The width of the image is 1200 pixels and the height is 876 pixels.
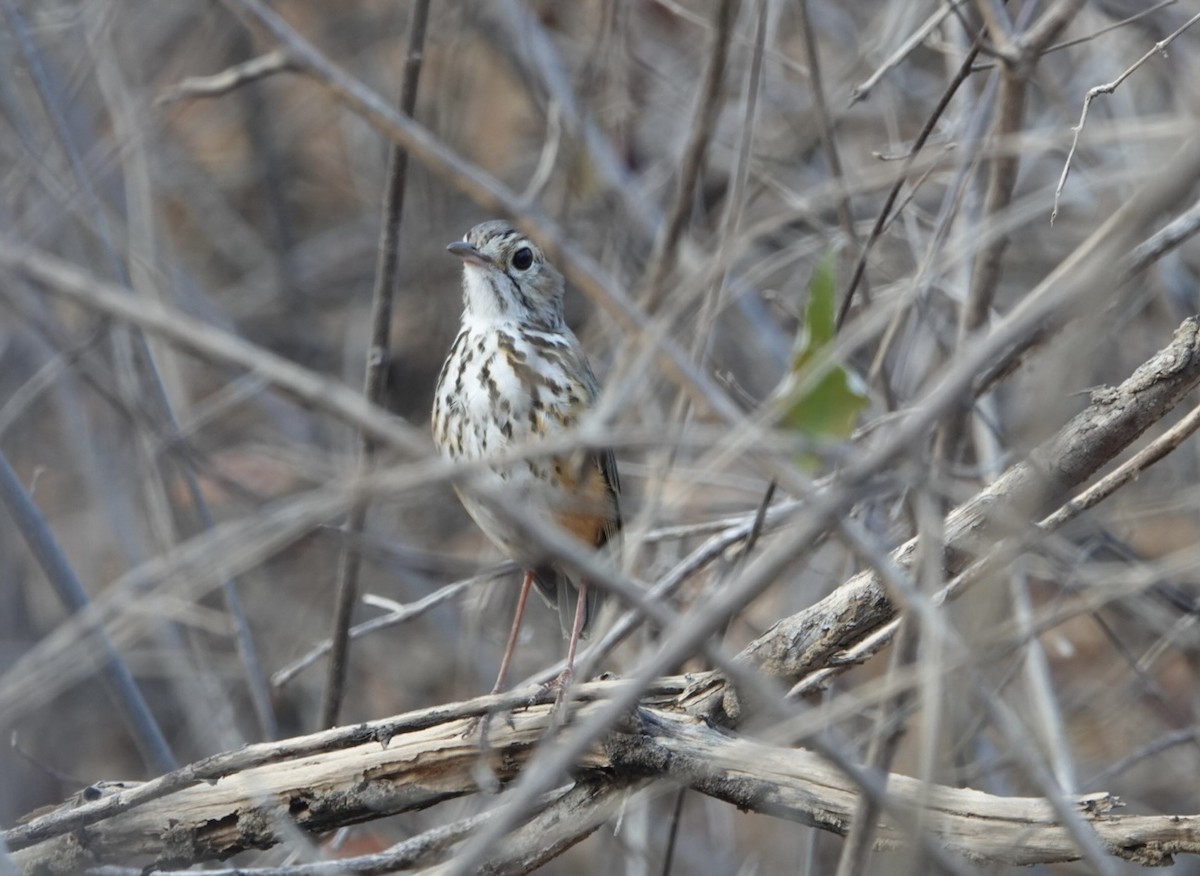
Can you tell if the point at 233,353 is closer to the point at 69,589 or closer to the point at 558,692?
the point at 558,692

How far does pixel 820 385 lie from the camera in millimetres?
2670

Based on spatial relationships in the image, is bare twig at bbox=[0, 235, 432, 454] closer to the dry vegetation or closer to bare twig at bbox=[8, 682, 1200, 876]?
the dry vegetation

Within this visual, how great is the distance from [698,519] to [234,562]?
173 inches

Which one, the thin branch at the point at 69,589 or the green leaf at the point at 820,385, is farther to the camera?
the thin branch at the point at 69,589

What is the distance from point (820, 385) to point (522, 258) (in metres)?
2.47

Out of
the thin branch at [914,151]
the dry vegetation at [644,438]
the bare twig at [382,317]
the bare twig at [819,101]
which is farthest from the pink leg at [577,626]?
the bare twig at [819,101]

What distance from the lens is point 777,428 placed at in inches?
113

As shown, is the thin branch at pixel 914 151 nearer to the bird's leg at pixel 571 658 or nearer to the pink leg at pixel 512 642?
the bird's leg at pixel 571 658

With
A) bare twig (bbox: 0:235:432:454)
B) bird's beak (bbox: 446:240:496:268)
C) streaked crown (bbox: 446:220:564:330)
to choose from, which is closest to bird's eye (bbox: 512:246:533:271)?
streaked crown (bbox: 446:220:564:330)

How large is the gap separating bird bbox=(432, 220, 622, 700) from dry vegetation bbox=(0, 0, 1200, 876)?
0.77 ft

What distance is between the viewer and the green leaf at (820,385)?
2587 millimetres

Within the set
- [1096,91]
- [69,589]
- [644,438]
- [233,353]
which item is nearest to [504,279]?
[69,589]

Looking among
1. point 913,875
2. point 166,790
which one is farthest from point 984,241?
point 166,790

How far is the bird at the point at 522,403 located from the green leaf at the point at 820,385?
1.33 m
